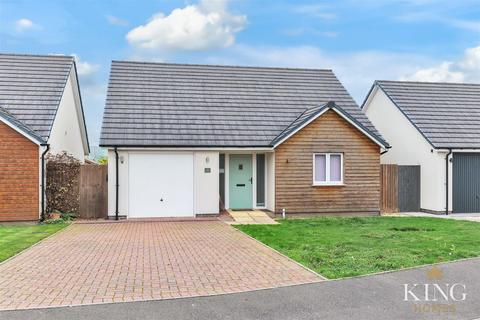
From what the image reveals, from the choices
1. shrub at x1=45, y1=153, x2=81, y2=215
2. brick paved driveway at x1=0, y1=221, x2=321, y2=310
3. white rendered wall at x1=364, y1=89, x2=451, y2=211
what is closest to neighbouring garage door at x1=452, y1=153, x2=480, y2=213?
white rendered wall at x1=364, y1=89, x2=451, y2=211

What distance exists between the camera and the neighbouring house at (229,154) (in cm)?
1678

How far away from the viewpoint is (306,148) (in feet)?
57.6

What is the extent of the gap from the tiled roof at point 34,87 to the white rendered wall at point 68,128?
0.61 meters

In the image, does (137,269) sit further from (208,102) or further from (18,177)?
(208,102)

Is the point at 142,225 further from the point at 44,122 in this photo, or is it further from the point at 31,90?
the point at 31,90

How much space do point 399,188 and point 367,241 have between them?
27.4 feet

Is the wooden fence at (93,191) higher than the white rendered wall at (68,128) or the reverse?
the reverse

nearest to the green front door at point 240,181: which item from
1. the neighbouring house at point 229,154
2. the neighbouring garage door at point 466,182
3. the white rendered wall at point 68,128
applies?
the neighbouring house at point 229,154

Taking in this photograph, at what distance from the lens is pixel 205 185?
675 inches

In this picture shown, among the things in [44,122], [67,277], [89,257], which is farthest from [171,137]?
[67,277]

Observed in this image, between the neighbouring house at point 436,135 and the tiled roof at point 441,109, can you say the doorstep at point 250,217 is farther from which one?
the tiled roof at point 441,109

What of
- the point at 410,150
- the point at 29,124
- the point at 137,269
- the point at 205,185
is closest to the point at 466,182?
the point at 410,150

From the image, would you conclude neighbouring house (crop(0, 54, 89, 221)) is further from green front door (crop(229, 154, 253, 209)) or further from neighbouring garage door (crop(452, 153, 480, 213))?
neighbouring garage door (crop(452, 153, 480, 213))

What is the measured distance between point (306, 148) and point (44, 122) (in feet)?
31.1
